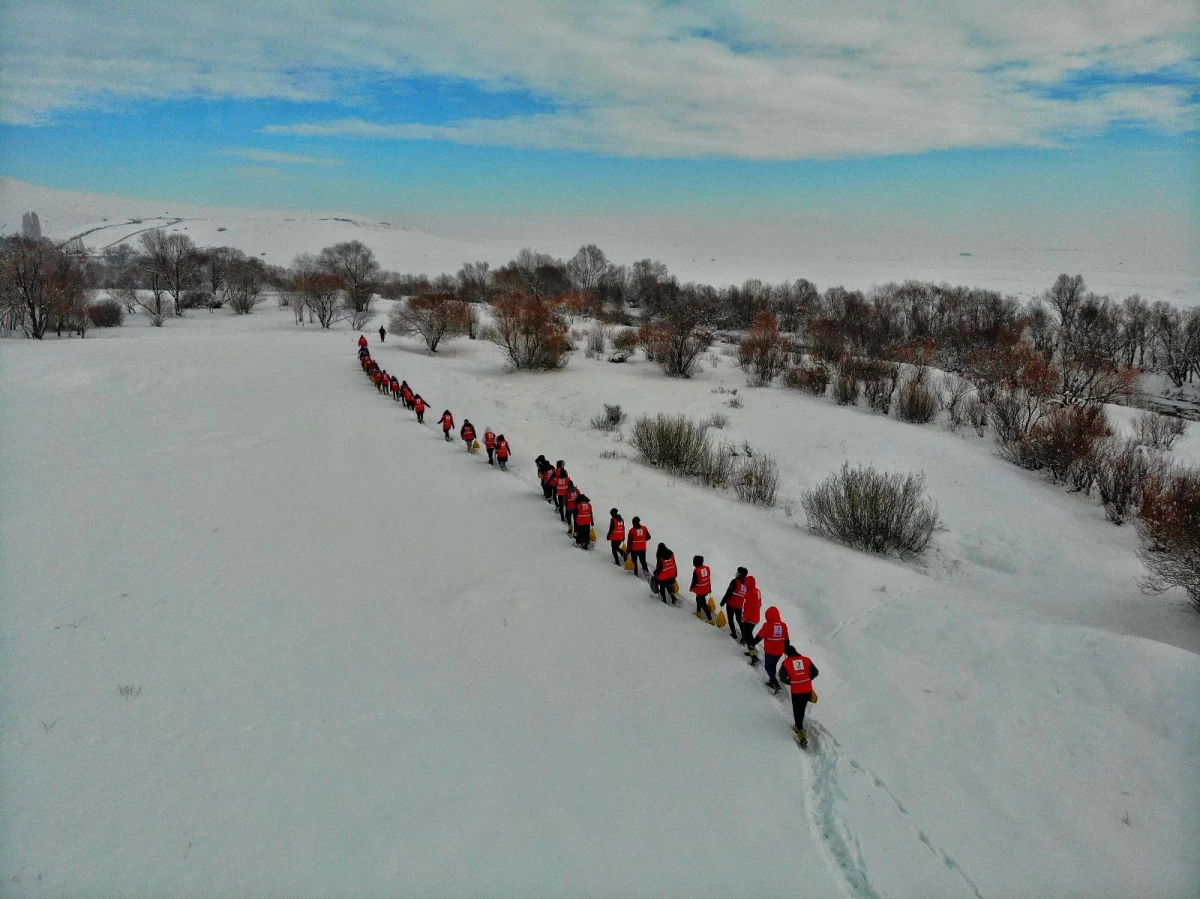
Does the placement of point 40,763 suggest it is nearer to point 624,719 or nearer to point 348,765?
point 348,765

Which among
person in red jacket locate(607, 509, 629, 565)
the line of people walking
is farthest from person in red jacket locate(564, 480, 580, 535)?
person in red jacket locate(607, 509, 629, 565)

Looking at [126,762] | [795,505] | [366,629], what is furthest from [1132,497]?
[126,762]

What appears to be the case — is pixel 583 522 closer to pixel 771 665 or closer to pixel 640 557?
pixel 640 557

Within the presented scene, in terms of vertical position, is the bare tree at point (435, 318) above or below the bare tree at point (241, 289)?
below

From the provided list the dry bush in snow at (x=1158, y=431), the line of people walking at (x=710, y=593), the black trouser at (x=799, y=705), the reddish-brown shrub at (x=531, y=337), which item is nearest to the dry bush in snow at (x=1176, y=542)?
the line of people walking at (x=710, y=593)

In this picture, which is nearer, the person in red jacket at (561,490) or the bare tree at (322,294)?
the person in red jacket at (561,490)

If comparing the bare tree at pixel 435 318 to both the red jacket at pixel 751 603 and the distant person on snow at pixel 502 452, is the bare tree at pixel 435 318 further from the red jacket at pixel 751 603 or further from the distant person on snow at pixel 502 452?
the red jacket at pixel 751 603

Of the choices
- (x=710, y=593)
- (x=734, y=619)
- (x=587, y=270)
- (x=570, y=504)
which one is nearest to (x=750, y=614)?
Result: (x=734, y=619)
